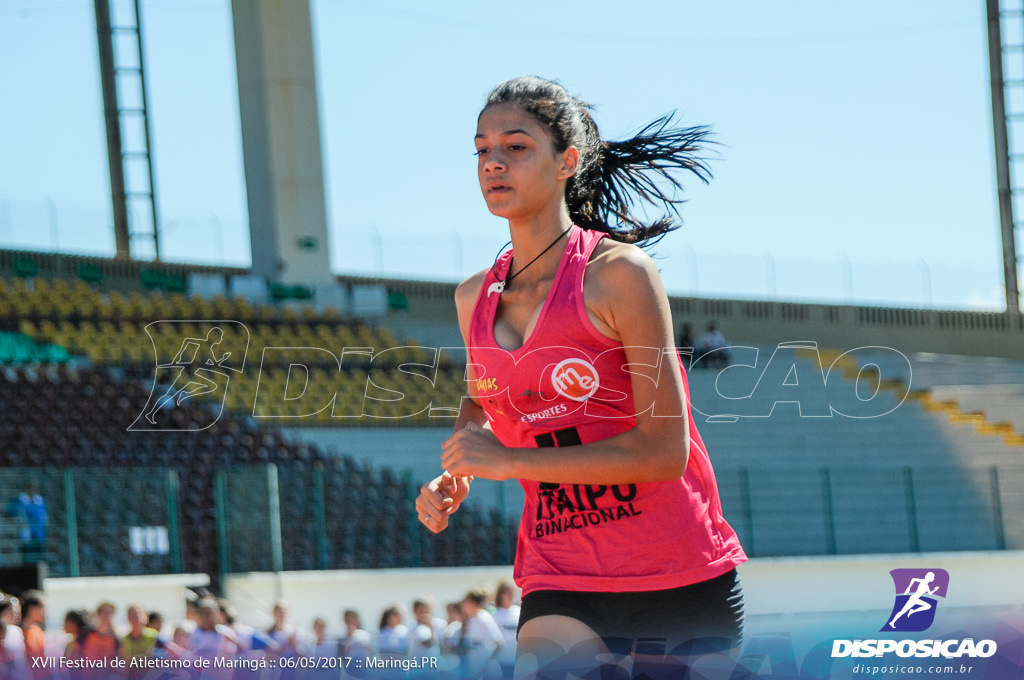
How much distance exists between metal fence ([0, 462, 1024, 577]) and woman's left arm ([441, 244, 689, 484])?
367 inches

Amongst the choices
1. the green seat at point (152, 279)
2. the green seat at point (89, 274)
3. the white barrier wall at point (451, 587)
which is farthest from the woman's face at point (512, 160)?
the green seat at point (89, 274)

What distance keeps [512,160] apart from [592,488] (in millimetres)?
671

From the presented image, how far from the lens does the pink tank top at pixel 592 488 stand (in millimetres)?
2510

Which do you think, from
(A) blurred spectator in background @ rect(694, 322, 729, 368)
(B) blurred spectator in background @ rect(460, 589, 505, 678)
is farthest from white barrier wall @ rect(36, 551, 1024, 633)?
(A) blurred spectator in background @ rect(694, 322, 729, 368)

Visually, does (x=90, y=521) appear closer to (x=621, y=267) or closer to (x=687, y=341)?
(x=621, y=267)

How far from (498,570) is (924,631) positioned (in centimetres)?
882

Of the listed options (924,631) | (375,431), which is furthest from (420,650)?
(375,431)

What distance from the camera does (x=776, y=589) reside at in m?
12.8

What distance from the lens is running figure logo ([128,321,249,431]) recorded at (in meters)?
16.7

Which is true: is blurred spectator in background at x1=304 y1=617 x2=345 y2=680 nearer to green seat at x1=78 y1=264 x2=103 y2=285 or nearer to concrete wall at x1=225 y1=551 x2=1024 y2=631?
concrete wall at x1=225 y1=551 x2=1024 y2=631

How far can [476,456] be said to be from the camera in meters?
2.42

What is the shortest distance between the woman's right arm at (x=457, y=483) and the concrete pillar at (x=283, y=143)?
19.3 metres

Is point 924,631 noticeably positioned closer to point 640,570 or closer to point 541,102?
point 640,570

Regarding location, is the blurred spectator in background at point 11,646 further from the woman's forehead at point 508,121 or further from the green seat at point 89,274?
the green seat at point 89,274
